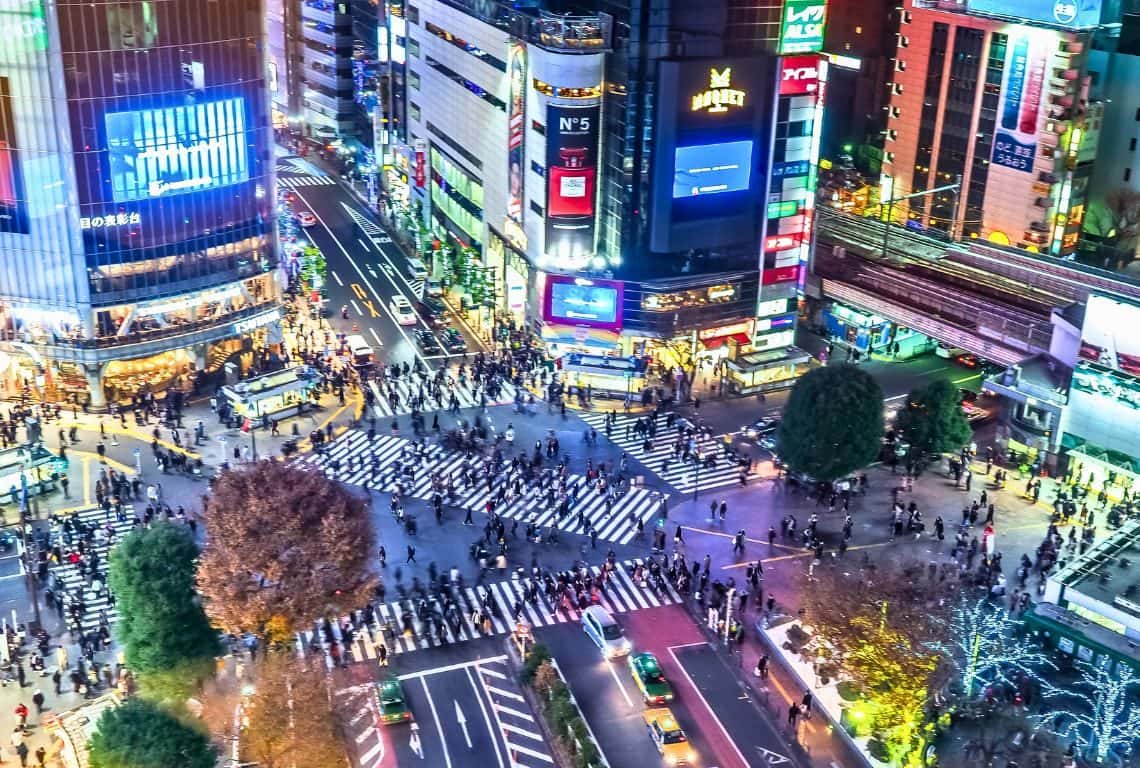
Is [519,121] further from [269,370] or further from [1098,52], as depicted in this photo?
→ [1098,52]

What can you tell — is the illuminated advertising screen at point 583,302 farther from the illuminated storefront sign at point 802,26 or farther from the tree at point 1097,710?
the tree at point 1097,710

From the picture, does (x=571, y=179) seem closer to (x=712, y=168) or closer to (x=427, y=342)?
(x=712, y=168)

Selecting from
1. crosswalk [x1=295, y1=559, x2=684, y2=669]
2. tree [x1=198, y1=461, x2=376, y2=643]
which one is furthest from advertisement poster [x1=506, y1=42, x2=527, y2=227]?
tree [x1=198, y1=461, x2=376, y2=643]

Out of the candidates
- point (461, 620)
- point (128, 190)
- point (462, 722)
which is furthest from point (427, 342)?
point (462, 722)

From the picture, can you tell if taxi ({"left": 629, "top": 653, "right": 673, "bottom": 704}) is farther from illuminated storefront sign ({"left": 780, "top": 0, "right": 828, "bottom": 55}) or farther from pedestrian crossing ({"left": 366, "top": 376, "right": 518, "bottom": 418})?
illuminated storefront sign ({"left": 780, "top": 0, "right": 828, "bottom": 55})

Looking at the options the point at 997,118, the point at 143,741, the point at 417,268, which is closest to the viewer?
the point at 143,741
